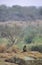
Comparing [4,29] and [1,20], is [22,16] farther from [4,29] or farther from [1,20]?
[4,29]

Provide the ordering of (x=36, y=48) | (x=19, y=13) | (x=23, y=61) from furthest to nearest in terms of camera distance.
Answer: (x=19, y=13) < (x=36, y=48) < (x=23, y=61)

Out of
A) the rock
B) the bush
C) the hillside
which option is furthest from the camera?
the hillside

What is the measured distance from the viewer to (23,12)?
162 feet

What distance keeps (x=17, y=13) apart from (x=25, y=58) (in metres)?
34.1

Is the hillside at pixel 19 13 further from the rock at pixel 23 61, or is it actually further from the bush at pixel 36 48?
the rock at pixel 23 61

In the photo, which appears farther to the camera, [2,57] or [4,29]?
[4,29]

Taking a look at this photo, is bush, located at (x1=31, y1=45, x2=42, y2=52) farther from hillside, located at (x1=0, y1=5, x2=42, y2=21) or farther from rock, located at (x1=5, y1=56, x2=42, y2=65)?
hillside, located at (x1=0, y1=5, x2=42, y2=21)

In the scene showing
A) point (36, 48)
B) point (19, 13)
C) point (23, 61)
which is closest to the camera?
point (23, 61)

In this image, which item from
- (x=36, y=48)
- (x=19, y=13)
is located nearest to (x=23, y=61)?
(x=36, y=48)

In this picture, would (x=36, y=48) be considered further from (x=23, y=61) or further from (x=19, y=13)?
(x=19, y=13)

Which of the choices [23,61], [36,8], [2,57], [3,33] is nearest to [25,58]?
[23,61]

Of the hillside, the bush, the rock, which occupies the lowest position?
the rock

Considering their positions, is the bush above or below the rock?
above

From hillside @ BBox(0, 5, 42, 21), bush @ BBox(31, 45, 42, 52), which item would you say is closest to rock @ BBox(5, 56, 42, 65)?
bush @ BBox(31, 45, 42, 52)
